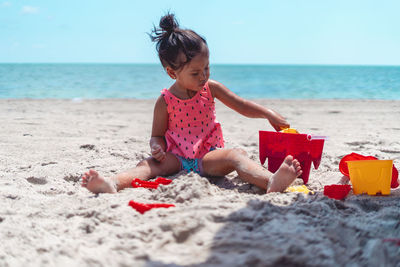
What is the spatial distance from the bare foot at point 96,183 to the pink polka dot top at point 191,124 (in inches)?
24.5

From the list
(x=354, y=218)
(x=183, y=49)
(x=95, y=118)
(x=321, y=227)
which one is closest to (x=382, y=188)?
(x=354, y=218)

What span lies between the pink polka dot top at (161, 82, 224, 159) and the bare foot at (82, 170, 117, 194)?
0.62 metres

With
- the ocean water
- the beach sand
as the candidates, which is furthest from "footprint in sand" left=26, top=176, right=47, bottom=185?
the ocean water

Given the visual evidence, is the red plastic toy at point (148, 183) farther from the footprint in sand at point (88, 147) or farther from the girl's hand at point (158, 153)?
the footprint in sand at point (88, 147)

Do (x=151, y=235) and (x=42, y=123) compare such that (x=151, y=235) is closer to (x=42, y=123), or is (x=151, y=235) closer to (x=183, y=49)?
(x=183, y=49)

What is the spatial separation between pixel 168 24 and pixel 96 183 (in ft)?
4.09

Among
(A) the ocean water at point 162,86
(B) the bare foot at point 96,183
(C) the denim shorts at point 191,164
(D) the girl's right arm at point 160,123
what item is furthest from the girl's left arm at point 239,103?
(A) the ocean water at point 162,86

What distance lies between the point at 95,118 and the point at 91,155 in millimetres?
2829

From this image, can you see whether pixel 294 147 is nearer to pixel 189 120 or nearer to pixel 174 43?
pixel 189 120

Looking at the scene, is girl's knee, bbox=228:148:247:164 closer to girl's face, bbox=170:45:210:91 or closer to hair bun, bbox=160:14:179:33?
girl's face, bbox=170:45:210:91

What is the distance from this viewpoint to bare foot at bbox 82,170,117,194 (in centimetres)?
208

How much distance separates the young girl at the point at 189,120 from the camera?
2.40 m

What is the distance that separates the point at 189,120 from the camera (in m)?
2.63

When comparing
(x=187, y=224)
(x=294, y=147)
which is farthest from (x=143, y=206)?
(x=294, y=147)
